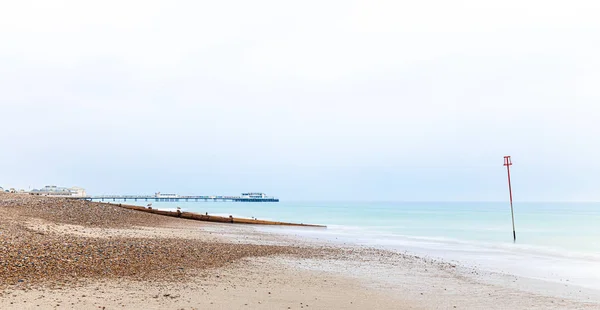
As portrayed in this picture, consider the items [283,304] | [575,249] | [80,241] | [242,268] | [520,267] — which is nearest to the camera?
[283,304]

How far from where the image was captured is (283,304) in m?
8.61

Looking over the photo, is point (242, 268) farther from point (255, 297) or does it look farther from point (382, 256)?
point (382, 256)

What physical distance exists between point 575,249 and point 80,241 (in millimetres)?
28806

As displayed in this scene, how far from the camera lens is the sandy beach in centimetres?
838

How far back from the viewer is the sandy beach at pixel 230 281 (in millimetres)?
8375

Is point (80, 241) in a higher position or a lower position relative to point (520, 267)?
higher

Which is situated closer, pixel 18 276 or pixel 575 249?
pixel 18 276

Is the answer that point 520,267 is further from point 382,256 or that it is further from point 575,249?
point 575,249

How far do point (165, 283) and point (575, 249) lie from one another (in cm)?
2778

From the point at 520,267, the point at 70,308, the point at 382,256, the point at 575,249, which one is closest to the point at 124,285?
the point at 70,308

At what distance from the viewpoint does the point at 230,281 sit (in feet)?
34.4

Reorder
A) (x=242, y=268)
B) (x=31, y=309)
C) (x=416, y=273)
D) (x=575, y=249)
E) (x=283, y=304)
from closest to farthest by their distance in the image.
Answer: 1. (x=31, y=309)
2. (x=283, y=304)
3. (x=242, y=268)
4. (x=416, y=273)
5. (x=575, y=249)

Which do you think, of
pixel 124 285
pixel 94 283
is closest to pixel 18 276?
pixel 94 283

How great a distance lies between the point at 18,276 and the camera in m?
9.09
